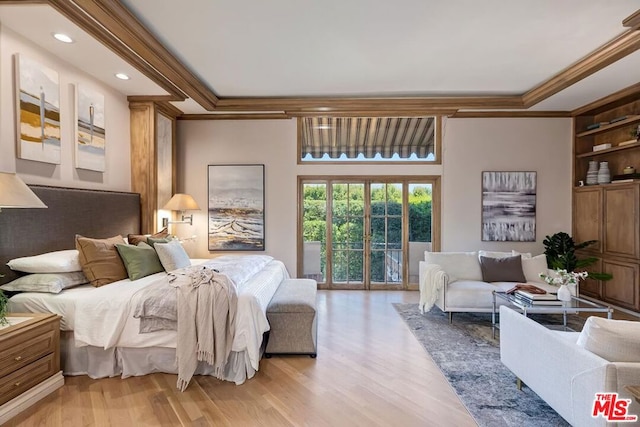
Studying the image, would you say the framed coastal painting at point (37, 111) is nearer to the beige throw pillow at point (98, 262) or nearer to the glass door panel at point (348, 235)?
the beige throw pillow at point (98, 262)

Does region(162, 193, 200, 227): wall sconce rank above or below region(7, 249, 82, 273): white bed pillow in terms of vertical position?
above

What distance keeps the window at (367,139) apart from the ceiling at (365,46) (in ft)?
2.48

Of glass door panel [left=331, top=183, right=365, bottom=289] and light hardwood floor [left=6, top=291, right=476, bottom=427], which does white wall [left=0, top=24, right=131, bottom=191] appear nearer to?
light hardwood floor [left=6, top=291, right=476, bottom=427]

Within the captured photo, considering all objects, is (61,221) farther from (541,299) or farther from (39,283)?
(541,299)

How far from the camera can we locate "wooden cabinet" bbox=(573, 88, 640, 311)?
4395mm

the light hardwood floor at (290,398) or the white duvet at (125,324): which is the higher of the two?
the white duvet at (125,324)

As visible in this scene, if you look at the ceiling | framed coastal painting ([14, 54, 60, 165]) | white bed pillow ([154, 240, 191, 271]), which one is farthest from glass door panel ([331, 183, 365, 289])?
framed coastal painting ([14, 54, 60, 165])

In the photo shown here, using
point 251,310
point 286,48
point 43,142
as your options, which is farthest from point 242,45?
point 251,310

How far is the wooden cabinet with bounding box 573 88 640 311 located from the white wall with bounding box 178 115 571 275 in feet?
0.74

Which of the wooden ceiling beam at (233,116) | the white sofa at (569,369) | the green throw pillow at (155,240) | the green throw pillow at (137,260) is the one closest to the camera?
the white sofa at (569,369)

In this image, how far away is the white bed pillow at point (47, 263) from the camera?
2693 mm

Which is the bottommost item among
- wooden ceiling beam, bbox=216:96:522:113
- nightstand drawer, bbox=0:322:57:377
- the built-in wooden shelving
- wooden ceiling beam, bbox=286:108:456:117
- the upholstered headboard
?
nightstand drawer, bbox=0:322:57:377

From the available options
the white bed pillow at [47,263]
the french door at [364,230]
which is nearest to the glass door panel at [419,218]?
the french door at [364,230]

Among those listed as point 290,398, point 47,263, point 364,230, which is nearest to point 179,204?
point 47,263
